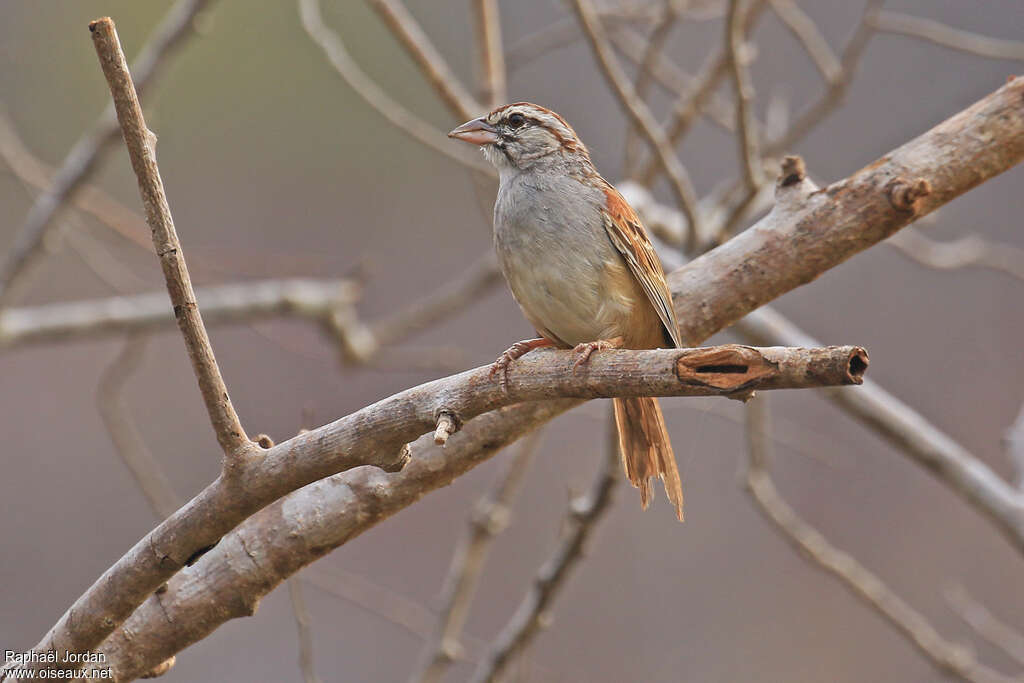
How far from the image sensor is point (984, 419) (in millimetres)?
8242

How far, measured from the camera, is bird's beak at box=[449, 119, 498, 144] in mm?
3734

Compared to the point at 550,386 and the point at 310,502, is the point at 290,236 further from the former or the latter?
the point at 550,386

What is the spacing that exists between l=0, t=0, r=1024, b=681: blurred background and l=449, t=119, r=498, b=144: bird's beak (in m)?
3.41

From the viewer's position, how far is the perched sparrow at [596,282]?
3160 millimetres

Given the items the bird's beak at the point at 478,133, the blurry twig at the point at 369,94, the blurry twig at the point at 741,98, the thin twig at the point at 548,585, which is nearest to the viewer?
the thin twig at the point at 548,585

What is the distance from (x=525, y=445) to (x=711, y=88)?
1.89 metres

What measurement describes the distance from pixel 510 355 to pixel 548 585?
104 centimetres

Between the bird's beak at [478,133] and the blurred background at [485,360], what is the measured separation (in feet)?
11.2

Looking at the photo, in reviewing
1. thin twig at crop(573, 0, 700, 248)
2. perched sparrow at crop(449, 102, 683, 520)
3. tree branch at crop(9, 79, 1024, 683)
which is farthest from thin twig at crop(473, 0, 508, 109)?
tree branch at crop(9, 79, 1024, 683)

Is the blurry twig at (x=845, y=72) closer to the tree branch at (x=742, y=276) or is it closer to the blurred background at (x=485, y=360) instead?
the tree branch at (x=742, y=276)

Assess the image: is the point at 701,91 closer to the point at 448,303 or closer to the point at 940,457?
the point at 448,303

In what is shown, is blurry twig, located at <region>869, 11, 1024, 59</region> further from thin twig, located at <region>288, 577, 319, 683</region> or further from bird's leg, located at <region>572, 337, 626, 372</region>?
thin twig, located at <region>288, 577, 319, 683</region>

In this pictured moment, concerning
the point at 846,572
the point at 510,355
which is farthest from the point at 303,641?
the point at 846,572

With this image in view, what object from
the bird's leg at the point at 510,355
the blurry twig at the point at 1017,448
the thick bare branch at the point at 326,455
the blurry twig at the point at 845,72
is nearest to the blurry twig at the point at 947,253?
the blurry twig at the point at 845,72
